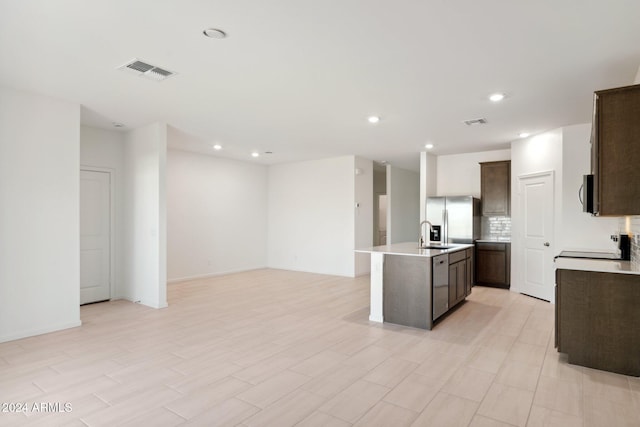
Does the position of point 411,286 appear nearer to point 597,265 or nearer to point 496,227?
point 597,265

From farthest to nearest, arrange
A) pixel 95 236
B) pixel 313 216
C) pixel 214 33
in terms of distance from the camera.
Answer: pixel 313 216, pixel 95 236, pixel 214 33

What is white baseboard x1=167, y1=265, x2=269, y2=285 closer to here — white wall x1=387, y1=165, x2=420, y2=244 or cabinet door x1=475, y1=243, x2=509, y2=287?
white wall x1=387, y1=165, x2=420, y2=244

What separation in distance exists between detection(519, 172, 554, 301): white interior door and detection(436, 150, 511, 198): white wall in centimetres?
121

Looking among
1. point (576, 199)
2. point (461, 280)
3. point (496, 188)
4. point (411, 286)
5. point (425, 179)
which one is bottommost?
point (461, 280)

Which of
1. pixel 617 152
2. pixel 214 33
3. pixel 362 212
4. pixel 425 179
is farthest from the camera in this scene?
pixel 362 212

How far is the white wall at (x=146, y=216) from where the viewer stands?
17.2ft

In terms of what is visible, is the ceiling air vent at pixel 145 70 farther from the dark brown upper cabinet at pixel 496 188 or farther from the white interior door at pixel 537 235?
the dark brown upper cabinet at pixel 496 188

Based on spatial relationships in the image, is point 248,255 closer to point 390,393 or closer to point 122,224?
point 122,224

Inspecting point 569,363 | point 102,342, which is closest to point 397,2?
point 569,363

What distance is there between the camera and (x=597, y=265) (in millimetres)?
3406

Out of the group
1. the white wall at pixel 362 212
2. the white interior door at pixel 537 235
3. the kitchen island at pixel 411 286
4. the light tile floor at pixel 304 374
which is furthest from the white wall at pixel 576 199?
the white wall at pixel 362 212

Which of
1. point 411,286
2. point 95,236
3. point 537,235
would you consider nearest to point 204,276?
point 95,236

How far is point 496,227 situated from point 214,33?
6.42 m

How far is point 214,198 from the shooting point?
26.5ft
